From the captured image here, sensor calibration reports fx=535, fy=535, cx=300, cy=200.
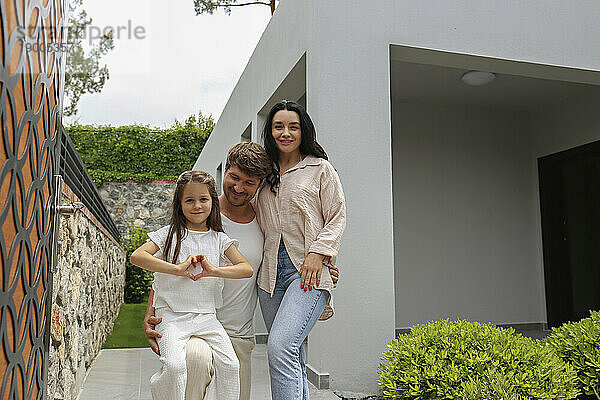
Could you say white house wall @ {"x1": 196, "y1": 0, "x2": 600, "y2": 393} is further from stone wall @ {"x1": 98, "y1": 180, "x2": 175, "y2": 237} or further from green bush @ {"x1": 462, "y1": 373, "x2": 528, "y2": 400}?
stone wall @ {"x1": 98, "y1": 180, "x2": 175, "y2": 237}

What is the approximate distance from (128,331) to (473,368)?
501cm

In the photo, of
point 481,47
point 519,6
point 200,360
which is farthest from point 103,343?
point 519,6

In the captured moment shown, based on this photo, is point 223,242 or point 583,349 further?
point 583,349

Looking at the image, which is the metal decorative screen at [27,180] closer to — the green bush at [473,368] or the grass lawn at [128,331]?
the green bush at [473,368]

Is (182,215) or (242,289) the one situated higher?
(182,215)

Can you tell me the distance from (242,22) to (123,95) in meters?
4.17

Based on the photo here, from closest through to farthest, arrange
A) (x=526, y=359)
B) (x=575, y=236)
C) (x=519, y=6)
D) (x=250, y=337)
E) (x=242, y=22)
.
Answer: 1. (x=250, y=337)
2. (x=526, y=359)
3. (x=519, y=6)
4. (x=575, y=236)
5. (x=242, y=22)

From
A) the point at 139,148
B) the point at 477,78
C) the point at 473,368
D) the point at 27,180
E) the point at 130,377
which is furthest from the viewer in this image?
the point at 139,148

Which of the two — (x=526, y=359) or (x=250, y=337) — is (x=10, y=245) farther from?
(x=526, y=359)

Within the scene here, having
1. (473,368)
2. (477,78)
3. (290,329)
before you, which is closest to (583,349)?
(473,368)

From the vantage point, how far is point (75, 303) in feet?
11.5

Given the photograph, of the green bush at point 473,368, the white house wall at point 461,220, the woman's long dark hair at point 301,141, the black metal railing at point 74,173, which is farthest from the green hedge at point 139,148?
the woman's long dark hair at point 301,141

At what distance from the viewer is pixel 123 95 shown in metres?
14.6

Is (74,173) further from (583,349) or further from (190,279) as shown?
(583,349)
